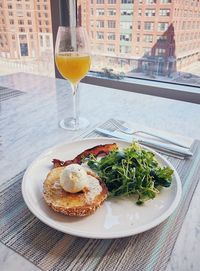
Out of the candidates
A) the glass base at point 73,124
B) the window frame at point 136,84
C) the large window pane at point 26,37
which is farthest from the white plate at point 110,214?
the large window pane at point 26,37

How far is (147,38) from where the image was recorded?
5.00 feet

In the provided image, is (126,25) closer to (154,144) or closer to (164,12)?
(164,12)

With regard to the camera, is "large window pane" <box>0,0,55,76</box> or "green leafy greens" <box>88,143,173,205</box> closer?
"green leafy greens" <box>88,143,173,205</box>

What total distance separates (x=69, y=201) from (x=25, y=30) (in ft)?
6.79

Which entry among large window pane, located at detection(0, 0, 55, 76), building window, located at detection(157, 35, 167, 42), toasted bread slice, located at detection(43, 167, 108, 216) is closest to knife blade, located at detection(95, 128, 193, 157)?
toasted bread slice, located at detection(43, 167, 108, 216)

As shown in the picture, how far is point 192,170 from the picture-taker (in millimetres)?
544

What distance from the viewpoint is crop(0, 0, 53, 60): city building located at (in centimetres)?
203

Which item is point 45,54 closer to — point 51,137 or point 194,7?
point 194,7

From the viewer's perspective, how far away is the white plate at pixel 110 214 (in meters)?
0.36

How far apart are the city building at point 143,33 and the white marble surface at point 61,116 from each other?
0.54 meters

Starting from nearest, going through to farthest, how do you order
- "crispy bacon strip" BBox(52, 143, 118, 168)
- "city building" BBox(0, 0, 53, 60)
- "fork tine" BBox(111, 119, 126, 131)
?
"crispy bacon strip" BBox(52, 143, 118, 168)
"fork tine" BBox(111, 119, 126, 131)
"city building" BBox(0, 0, 53, 60)

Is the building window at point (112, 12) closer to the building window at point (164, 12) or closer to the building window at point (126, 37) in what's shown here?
the building window at point (126, 37)

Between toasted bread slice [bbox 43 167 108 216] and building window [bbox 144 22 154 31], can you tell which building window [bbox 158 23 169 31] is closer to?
building window [bbox 144 22 154 31]

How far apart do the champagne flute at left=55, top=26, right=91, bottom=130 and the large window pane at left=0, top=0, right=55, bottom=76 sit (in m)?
1.35
